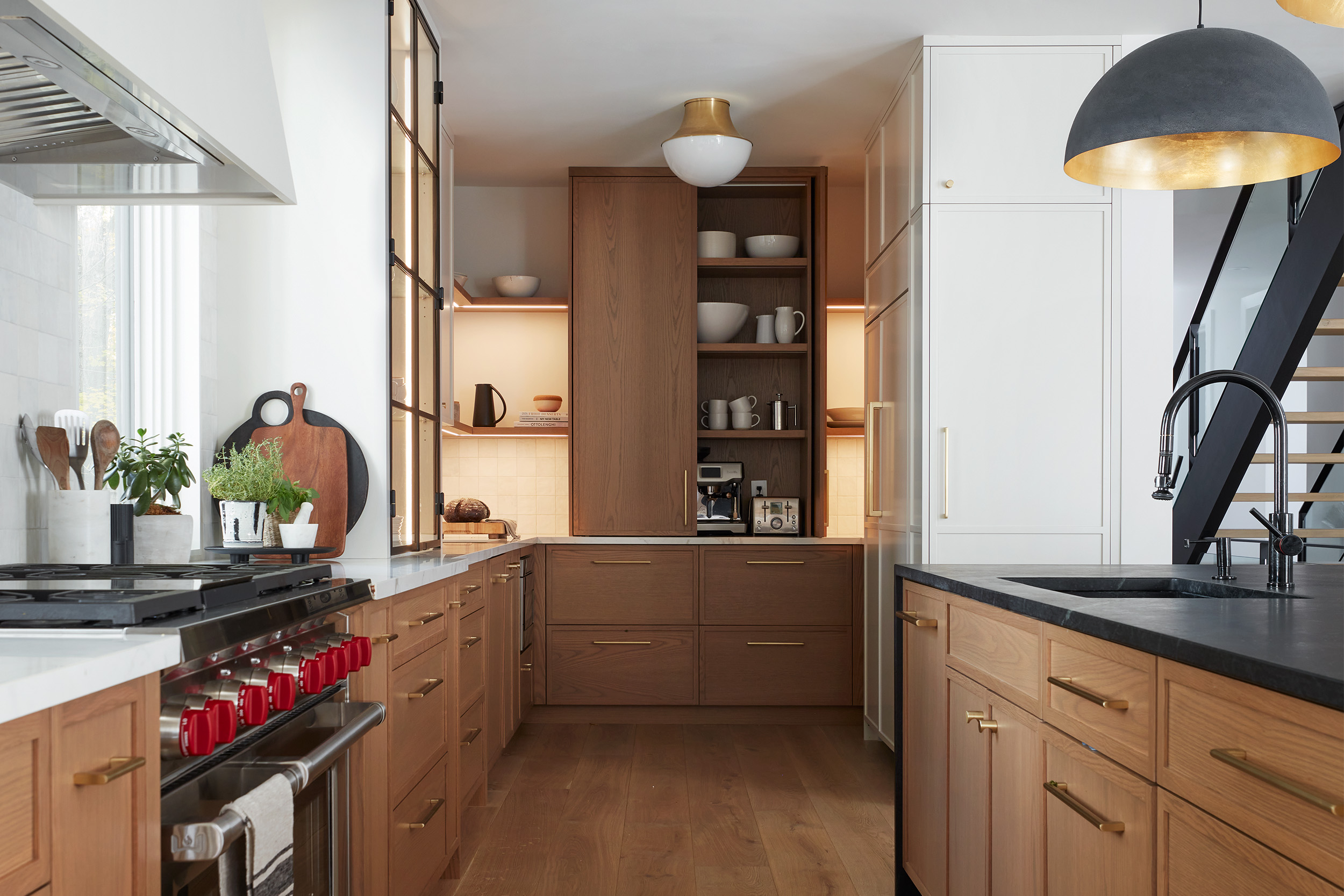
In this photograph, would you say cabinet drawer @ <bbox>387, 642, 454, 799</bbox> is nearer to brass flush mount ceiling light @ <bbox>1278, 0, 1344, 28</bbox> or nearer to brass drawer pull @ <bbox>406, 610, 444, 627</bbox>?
brass drawer pull @ <bbox>406, 610, 444, 627</bbox>

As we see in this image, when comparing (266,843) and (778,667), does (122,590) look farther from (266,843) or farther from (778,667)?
(778,667)

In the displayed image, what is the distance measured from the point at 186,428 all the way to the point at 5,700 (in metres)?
1.87

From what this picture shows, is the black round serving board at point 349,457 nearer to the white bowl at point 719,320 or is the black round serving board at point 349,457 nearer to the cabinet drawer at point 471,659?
the cabinet drawer at point 471,659

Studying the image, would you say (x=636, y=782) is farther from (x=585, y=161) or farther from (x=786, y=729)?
(x=585, y=161)

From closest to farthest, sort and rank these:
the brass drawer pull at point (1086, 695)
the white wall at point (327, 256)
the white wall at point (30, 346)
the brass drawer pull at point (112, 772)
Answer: the brass drawer pull at point (112, 772) → the brass drawer pull at point (1086, 695) → the white wall at point (30, 346) → the white wall at point (327, 256)

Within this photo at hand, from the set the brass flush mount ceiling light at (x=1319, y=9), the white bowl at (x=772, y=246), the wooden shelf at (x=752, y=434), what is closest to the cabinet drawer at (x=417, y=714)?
the brass flush mount ceiling light at (x=1319, y=9)

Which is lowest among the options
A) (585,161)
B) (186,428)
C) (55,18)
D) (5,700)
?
(5,700)

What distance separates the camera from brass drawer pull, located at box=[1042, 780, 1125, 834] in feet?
3.98

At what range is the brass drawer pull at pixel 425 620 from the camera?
208 centimetres

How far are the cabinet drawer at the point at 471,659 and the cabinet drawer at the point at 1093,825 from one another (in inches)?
63.9

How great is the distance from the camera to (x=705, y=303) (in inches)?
177

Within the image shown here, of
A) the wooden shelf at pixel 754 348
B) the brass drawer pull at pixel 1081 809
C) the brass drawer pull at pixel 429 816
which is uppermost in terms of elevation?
the wooden shelf at pixel 754 348

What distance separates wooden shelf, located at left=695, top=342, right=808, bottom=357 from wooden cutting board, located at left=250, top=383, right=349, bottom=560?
2160 mm

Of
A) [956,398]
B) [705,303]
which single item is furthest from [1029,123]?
[705,303]
